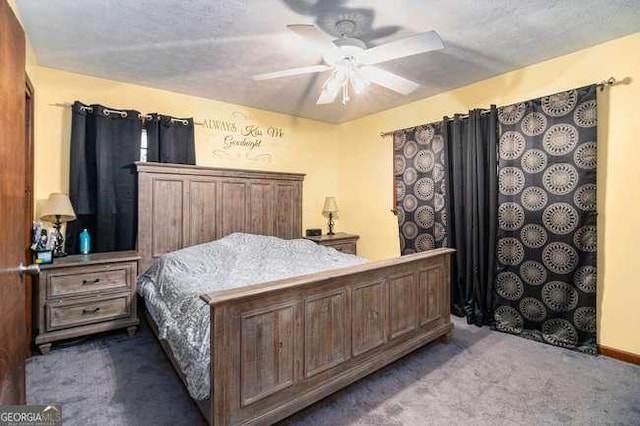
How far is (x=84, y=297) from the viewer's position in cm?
267

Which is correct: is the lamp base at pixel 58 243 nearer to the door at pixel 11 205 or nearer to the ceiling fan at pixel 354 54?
the door at pixel 11 205

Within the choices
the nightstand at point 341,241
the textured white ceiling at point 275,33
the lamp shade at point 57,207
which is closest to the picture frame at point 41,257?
the lamp shade at point 57,207

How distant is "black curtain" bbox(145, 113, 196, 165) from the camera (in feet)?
10.9

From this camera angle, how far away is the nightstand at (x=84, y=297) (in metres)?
2.54

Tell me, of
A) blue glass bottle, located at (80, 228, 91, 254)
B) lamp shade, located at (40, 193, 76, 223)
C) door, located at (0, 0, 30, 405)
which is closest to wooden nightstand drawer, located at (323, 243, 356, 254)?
blue glass bottle, located at (80, 228, 91, 254)

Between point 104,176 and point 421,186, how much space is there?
3.35m

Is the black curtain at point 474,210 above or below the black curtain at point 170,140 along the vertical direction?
below

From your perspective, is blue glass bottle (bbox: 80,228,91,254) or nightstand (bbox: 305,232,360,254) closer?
blue glass bottle (bbox: 80,228,91,254)

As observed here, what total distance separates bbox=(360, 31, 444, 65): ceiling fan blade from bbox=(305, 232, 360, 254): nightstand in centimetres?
245

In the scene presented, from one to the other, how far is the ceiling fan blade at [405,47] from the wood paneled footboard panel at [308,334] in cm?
139

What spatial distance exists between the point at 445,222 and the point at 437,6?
2.15m

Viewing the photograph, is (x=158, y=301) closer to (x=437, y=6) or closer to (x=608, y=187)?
(x=437, y=6)

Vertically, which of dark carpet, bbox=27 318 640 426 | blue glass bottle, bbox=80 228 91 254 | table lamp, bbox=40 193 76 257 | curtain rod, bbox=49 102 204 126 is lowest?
dark carpet, bbox=27 318 640 426

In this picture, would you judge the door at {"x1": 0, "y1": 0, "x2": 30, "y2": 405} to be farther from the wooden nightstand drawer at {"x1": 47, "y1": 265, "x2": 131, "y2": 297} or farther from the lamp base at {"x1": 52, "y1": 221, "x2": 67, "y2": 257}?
the lamp base at {"x1": 52, "y1": 221, "x2": 67, "y2": 257}
